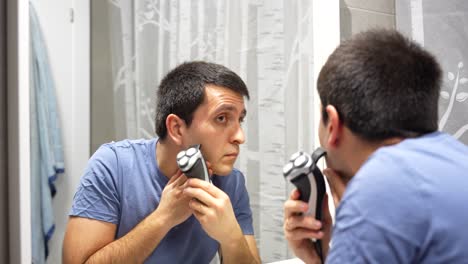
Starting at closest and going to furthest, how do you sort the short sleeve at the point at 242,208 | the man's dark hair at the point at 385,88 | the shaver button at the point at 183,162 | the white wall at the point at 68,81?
the man's dark hair at the point at 385,88
the shaver button at the point at 183,162
the white wall at the point at 68,81
the short sleeve at the point at 242,208

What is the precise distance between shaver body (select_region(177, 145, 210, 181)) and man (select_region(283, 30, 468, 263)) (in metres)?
0.20

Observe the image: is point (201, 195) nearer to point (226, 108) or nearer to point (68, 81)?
point (226, 108)

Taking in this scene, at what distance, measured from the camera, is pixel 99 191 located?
3.11 ft

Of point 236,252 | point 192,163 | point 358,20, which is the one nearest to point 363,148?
point 192,163

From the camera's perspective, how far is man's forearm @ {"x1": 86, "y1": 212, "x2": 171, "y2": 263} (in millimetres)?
908

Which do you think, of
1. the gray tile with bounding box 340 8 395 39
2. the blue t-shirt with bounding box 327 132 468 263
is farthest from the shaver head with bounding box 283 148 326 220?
the gray tile with bounding box 340 8 395 39

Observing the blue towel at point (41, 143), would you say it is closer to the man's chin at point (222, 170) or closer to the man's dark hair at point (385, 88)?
the man's chin at point (222, 170)

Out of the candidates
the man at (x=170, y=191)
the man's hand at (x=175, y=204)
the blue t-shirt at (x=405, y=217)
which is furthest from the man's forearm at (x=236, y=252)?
the blue t-shirt at (x=405, y=217)

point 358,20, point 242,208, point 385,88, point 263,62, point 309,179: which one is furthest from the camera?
point 358,20

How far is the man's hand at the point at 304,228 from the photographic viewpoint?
0.74m

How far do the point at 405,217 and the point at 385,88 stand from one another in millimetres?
186

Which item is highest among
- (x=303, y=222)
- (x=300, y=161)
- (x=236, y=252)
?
(x=300, y=161)

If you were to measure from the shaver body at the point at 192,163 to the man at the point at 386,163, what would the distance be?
20cm

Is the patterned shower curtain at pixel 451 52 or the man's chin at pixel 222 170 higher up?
the patterned shower curtain at pixel 451 52
